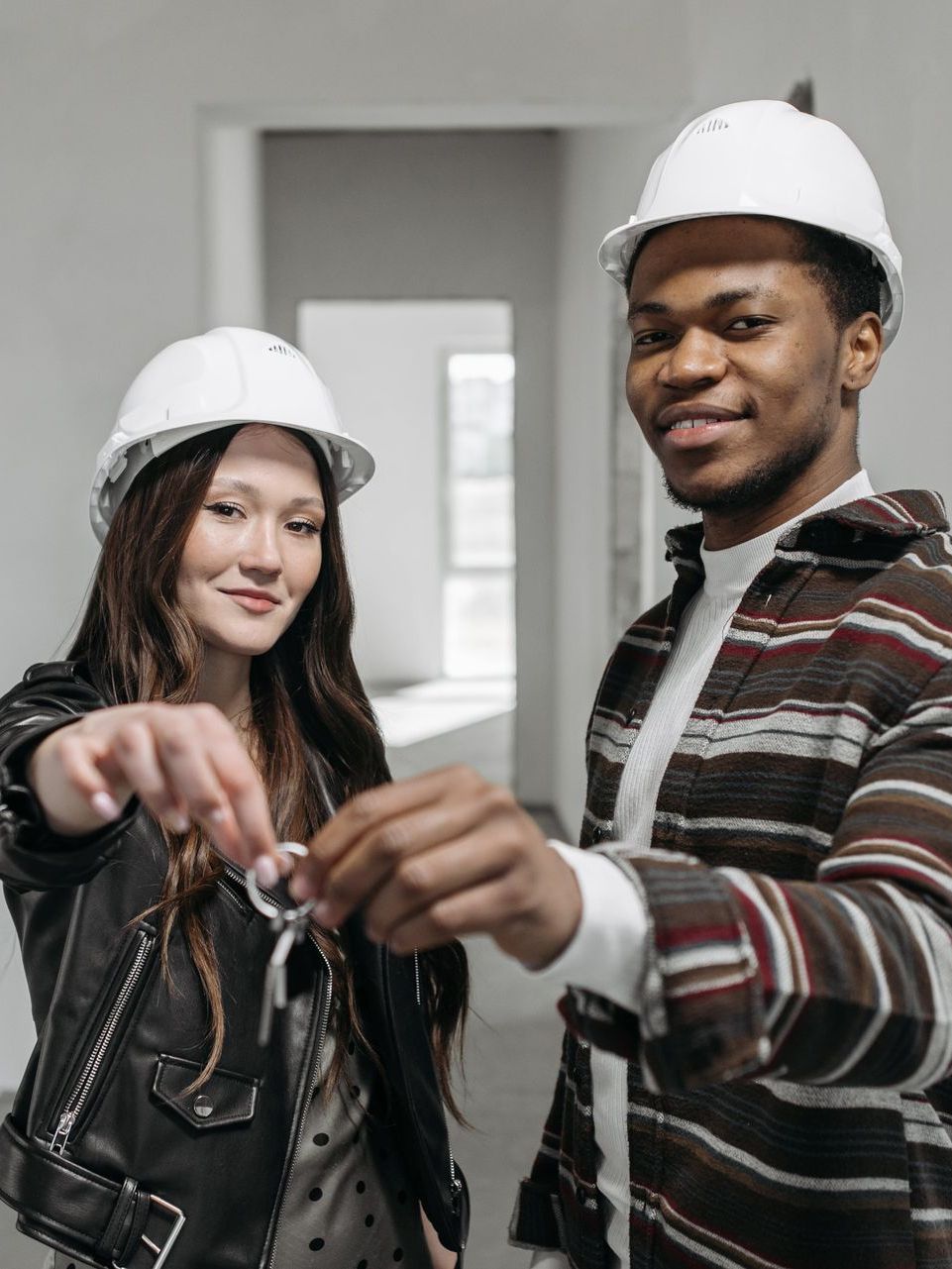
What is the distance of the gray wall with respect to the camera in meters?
7.32

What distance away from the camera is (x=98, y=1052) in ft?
4.37

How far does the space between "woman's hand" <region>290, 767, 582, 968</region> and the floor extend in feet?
4.80

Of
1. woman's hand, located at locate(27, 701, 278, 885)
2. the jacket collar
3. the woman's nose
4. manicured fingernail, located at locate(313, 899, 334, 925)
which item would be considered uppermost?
the jacket collar

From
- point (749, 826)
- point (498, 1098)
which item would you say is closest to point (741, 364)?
point (749, 826)

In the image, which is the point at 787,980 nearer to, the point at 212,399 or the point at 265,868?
the point at 265,868

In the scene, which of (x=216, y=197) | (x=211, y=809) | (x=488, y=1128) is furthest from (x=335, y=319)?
(x=211, y=809)

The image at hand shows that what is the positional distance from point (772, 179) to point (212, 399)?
78 centimetres

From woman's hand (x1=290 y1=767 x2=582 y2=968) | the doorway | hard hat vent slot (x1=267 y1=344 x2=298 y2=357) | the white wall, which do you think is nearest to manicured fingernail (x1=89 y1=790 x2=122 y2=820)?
woman's hand (x1=290 y1=767 x2=582 y2=968)

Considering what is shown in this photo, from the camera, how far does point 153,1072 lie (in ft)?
4.44

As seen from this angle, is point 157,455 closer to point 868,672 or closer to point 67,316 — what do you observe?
point 868,672

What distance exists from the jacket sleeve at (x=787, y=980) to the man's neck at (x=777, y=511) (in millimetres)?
526

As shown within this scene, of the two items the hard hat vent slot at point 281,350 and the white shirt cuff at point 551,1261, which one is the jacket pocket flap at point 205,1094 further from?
the hard hat vent slot at point 281,350

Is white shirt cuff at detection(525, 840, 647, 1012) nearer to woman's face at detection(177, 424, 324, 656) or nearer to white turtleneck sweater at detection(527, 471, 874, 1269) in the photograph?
white turtleneck sweater at detection(527, 471, 874, 1269)

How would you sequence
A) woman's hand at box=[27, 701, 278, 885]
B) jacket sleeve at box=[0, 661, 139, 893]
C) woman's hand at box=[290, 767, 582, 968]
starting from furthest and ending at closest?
jacket sleeve at box=[0, 661, 139, 893] < woman's hand at box=[27, 701, 278, 885] < woman's hand at box=[290, 767, 582, 968]
